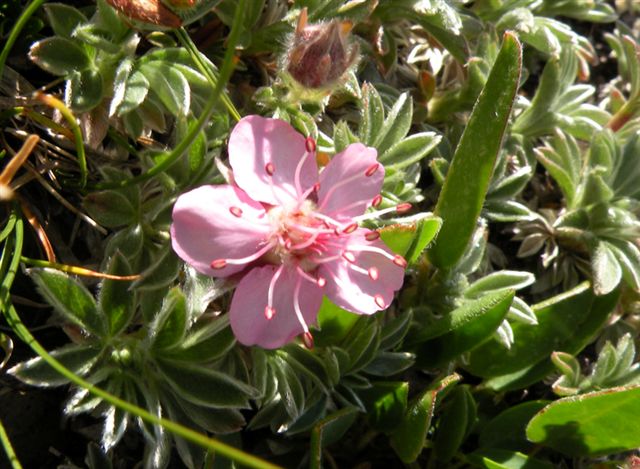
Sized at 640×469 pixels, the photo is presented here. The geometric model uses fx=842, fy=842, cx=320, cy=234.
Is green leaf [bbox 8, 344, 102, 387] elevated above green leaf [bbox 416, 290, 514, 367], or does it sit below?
above

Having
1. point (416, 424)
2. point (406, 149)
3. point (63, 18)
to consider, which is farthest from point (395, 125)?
point (63, 18)

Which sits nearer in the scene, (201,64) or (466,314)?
(201,64)

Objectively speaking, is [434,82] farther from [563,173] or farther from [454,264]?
[454,264]

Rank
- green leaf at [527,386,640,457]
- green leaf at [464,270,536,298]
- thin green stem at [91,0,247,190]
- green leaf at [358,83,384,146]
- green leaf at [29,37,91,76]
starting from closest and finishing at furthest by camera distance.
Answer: thin green stem at [91,0,247,190] < green leaf at [29,37,91,76] < green leaf at [527,386,640,457] < green leaf at [358,83,384,146] < green leaf at [464,270,536,298]

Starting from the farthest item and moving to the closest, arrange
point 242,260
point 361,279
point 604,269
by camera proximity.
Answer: point 604,269, point 361,279, point 242,260

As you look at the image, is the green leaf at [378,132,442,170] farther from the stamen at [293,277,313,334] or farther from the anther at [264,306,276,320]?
the anther at [264,306,276,320]

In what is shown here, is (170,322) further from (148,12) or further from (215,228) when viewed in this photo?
(148,12)

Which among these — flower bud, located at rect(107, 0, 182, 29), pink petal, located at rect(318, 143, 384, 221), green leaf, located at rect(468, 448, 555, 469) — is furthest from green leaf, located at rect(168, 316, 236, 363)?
green leaf, located at rect(468, 448, 555, 469)
